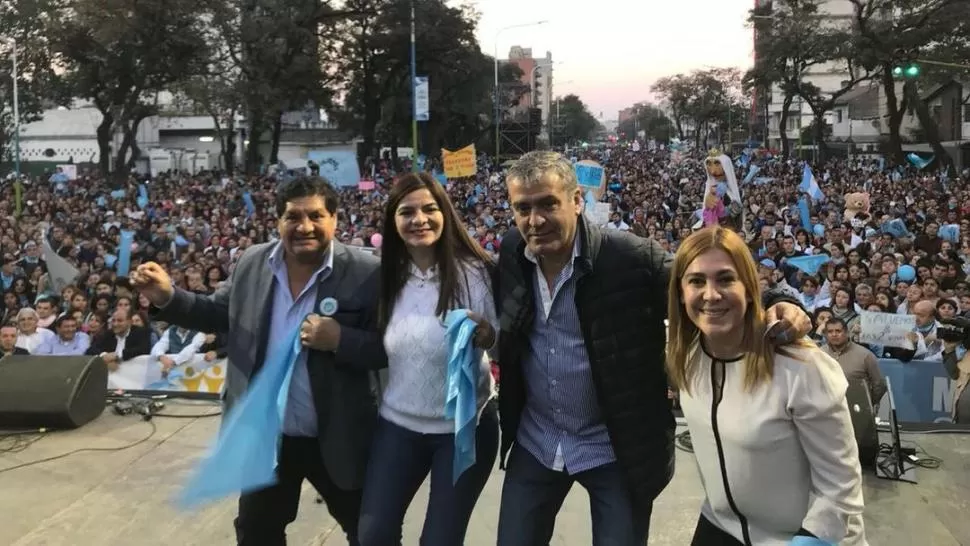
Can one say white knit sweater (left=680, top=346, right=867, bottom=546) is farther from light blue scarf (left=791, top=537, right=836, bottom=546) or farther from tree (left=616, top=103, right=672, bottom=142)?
tree (left=616, top=103, right=672, bottom=142)

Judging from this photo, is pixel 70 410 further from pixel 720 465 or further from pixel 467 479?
pixel 720 465

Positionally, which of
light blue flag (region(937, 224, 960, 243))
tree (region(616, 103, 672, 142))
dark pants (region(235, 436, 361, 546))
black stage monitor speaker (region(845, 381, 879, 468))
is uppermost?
tree (region(616, 103, 672, 142))

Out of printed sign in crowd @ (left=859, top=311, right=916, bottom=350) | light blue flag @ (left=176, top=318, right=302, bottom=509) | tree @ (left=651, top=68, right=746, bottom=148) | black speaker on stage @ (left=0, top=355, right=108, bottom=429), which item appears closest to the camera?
light blue flag @ (left=176, top=318, right=302, bottom=509)

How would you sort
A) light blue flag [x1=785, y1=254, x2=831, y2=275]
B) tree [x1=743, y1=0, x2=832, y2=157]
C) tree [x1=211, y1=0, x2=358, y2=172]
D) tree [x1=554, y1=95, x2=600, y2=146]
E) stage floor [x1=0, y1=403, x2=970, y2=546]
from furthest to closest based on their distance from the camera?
tree [x1=554, y1=95, x2=600, y2=146], tree [x1=743, y1=0, x2=832, y2=157], tree [x1=211, y1=0, x2=358, y2=172], light blue flag [x1=785, y1=254, x2=831, y2=275], stage floor [x1=0, y1=403, x2=970, y2=546]

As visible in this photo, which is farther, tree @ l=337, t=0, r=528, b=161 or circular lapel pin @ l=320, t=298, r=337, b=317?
tree @ l=337, t=0, r=528, b=161

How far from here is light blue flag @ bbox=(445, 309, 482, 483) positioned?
7.75 ft

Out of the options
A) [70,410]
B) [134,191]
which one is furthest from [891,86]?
[70,410]

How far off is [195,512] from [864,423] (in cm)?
360

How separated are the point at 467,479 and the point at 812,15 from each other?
41246 mm

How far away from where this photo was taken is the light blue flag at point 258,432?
2592 mm

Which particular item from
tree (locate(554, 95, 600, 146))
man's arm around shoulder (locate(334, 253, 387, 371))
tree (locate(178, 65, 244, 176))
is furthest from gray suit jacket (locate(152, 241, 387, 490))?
tree (locate(554, 95, 600, 146))

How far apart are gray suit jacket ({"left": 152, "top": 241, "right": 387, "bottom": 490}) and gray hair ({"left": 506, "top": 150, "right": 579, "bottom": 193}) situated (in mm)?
643

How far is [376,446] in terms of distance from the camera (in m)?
2.58

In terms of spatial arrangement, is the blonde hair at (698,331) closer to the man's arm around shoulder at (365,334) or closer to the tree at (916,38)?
the man's arm around shoulder at (365,334)
